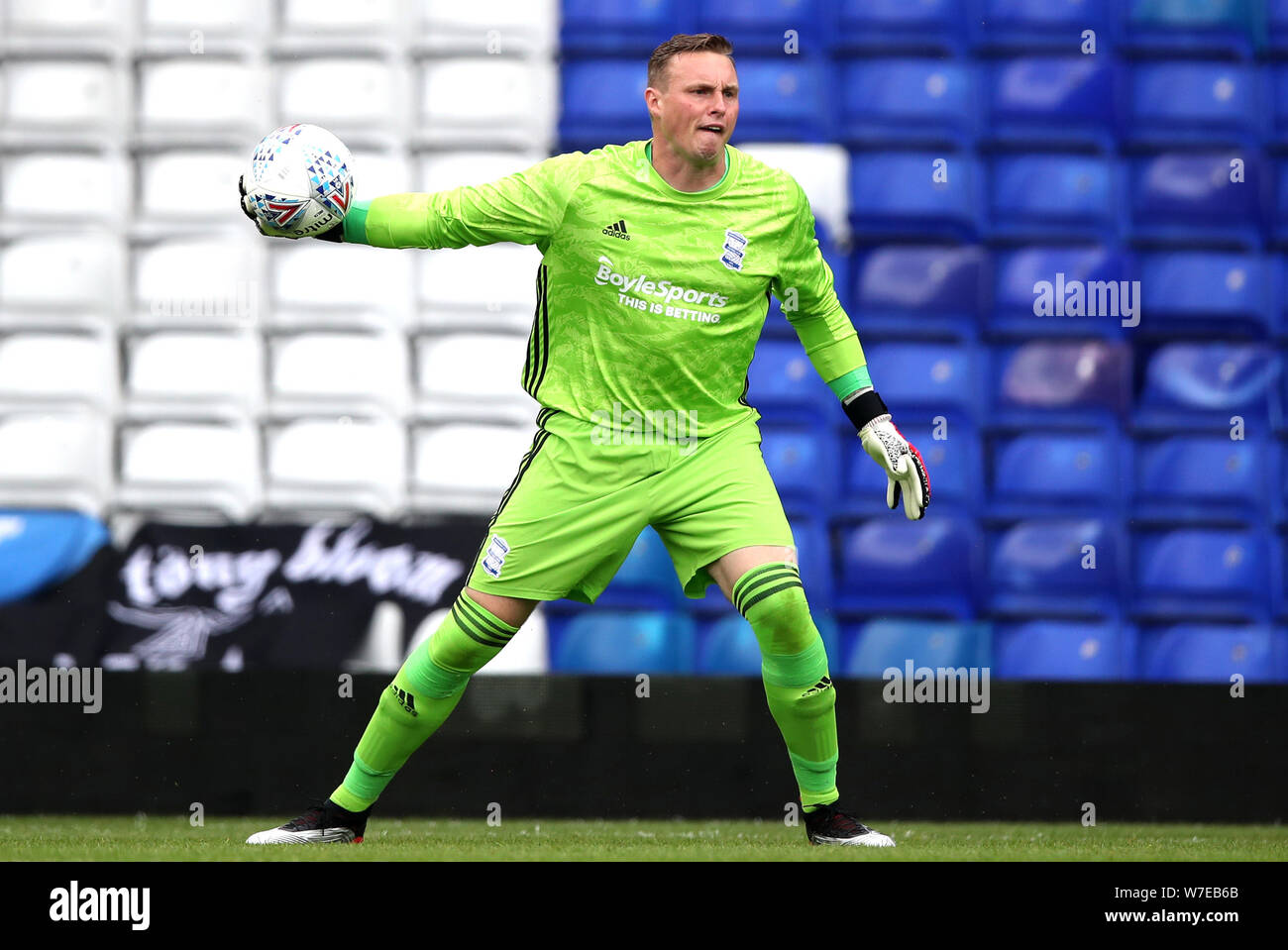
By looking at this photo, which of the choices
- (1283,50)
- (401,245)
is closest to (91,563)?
(401,245)

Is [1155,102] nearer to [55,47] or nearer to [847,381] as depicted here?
[847,381]

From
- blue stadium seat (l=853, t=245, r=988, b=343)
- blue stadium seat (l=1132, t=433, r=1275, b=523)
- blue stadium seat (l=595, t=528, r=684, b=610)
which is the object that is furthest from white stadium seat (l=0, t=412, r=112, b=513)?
blue stadium seat (l=1132, t=433, r=1275, b=523)

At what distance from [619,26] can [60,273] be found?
2373mm

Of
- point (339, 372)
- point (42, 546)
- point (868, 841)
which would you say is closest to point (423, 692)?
point (868, 841)

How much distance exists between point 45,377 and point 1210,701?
4577mm

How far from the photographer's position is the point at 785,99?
22.6ft

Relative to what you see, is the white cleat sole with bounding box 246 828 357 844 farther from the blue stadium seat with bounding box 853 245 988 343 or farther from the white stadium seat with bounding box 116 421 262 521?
the blue stadium seat with bounding box 853 245 988 343

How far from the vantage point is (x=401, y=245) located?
4.54 m

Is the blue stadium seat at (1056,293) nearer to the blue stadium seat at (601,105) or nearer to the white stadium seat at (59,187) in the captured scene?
the blue stadium seat at (601,105)

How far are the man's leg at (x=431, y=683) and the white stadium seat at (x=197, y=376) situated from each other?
2513mm

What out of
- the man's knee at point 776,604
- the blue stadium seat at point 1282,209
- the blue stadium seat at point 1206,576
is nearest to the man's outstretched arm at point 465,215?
the man's knee at point 776,604

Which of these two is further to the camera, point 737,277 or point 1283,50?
point 1283,50

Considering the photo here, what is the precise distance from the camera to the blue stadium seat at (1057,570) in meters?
6.73

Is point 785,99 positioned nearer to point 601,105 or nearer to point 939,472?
point 601,105
